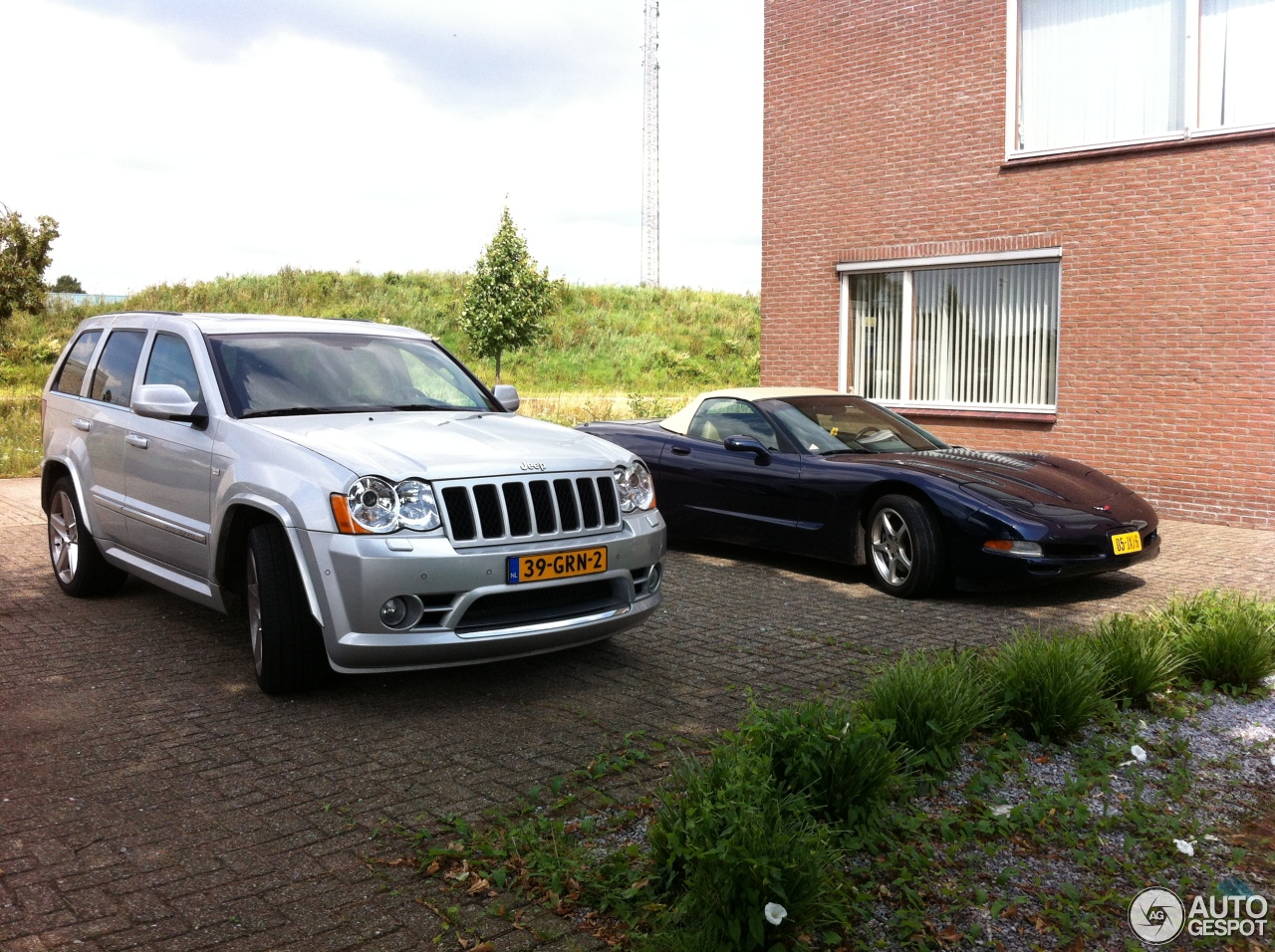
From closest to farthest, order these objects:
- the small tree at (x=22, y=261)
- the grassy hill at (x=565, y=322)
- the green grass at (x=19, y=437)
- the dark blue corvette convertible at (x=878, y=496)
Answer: the dark blue corvette convertible at (x=878, y=496), the green grass at (x=19, y=437), the small tree at (x=22, y=261), the grassy hill at (x=565, y=322)

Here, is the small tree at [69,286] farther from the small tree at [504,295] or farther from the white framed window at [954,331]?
the white framed window at [954,331]

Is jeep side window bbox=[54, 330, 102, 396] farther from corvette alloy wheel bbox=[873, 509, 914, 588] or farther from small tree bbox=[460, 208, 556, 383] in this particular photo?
small tree bbox=[460, 208, 556, 383]

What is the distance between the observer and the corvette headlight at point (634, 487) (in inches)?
221

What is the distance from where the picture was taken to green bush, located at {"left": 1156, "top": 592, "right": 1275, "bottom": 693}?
5.14 meters

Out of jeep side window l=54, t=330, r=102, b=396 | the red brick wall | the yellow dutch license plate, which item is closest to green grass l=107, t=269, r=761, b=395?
the red brick wall

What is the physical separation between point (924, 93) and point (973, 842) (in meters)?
11.6

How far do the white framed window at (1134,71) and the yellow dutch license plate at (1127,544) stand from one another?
5724 millimetres

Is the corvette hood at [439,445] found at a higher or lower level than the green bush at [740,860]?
higher

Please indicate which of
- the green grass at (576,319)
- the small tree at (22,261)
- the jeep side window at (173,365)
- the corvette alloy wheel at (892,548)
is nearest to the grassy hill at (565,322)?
the green grass at (576,319)

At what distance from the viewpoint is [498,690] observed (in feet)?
17.7

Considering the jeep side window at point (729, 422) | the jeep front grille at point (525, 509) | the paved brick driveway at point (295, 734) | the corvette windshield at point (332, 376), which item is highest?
the corvette windshield at point (332, 376)

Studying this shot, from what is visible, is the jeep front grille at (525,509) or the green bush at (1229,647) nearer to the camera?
the jeep front grille at (525,509)

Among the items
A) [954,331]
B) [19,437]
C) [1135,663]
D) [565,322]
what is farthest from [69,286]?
[1135,663]

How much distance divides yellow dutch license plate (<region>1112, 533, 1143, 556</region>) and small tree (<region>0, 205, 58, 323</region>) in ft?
80.6
